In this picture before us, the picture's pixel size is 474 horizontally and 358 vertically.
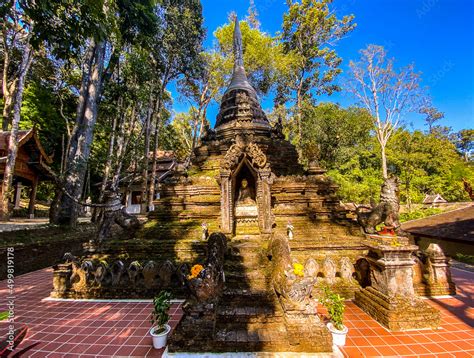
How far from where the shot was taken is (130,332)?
443 centimetres

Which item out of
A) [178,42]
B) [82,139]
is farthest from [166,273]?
[178,42]

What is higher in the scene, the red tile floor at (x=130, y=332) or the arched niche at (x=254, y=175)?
the arched niche at (x=254, y=175)

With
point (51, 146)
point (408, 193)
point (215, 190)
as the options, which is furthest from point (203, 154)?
point (408, 193)

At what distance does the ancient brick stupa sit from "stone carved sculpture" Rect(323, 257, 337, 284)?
26mm

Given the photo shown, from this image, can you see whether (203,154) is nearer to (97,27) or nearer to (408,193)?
(97,27)

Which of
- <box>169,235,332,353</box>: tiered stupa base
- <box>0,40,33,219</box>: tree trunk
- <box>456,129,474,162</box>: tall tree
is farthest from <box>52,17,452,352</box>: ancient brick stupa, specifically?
<box>456,129,474,162</box>: tall tree

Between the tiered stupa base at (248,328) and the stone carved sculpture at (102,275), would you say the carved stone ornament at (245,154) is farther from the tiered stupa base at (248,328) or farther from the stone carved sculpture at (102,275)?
the stone carved sculpture at (102,275)

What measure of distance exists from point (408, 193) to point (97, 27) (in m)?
28.6

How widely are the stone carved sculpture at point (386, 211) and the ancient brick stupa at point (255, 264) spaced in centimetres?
53

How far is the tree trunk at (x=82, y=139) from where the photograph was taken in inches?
415

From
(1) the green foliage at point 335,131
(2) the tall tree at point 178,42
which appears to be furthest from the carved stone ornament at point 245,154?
(1) the green foliage at point 335,131

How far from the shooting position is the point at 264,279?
5.52 meters

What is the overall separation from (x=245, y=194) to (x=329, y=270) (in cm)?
358

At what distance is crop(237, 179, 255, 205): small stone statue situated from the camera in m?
8.04
